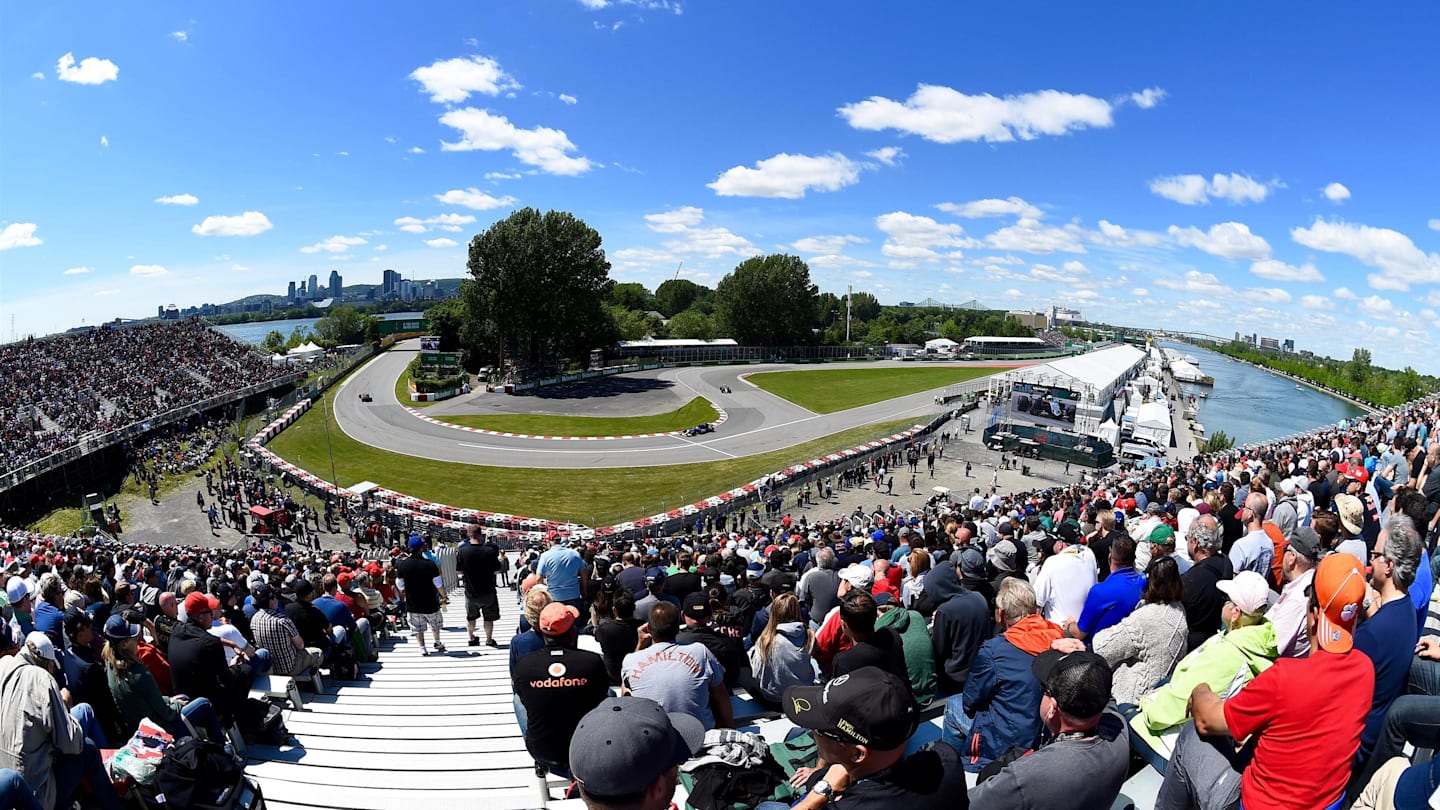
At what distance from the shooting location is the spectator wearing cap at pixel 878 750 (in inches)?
107

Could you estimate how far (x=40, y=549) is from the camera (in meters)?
19.3

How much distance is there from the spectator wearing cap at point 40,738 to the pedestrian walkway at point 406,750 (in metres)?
1.44

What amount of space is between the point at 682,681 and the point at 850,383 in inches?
2708

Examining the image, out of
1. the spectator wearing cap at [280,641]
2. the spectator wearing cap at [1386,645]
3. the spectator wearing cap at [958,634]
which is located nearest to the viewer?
the spectator wearing cap at [1386,645]

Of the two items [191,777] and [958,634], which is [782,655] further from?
[191,777]

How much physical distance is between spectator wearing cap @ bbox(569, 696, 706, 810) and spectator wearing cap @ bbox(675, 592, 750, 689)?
2969 millimetres

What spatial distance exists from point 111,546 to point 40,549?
388cm

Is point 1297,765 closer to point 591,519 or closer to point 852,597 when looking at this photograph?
point 852,597

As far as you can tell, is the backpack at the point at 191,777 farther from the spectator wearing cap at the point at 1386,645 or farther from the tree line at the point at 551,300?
the tree line at the point at 551,300

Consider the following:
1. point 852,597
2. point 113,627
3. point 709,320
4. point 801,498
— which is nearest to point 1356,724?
point 852,597

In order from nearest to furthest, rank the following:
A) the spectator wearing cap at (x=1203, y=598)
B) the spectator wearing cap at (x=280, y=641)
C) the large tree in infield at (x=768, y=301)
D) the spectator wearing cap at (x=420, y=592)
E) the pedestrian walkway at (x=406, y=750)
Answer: the pedestrian walkway at (x=406, y=750)
the spectator wearing cap at (x=1203, y=598)
the spectator wearing cap at (x=280, y=641)
the spectator wearing cap at (x=420, y=592)
the large tree in infield at (x=768, y=301)

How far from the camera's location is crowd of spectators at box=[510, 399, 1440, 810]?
289 centimetres

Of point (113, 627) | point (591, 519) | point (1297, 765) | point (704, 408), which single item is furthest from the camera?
point (704, 408)

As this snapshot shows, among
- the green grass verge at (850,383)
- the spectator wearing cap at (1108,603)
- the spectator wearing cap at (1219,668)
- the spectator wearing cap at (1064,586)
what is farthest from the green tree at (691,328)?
the spectator wearing cap at (1219,668)
